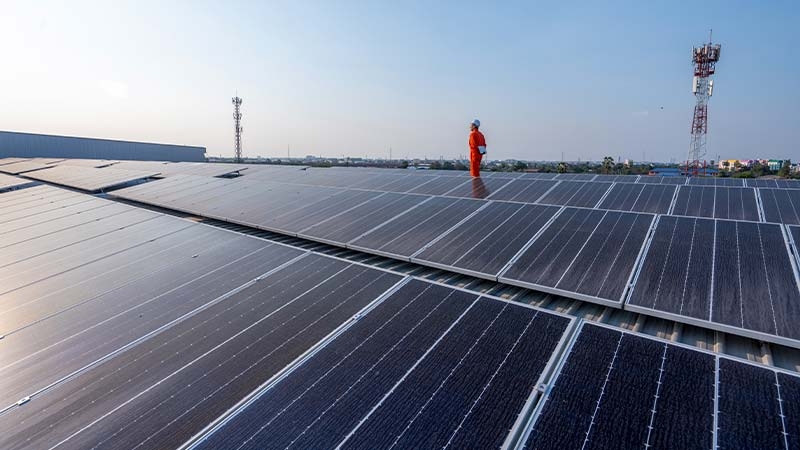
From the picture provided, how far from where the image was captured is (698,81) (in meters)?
52.0

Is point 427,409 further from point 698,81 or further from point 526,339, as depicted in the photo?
point 698,81

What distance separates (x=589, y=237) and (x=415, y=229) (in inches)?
156

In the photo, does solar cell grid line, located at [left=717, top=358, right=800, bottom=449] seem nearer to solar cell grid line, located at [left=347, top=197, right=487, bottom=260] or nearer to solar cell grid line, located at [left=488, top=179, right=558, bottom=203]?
solar cell grid line, located at [left=347, top=197, right=487, bottom=260]

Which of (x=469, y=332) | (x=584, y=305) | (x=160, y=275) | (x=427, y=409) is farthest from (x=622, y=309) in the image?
(x=160, y=275)

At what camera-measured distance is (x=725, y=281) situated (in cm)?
539

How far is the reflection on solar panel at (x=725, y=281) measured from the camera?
4574 millimetres

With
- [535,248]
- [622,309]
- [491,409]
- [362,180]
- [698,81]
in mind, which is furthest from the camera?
[698,81]

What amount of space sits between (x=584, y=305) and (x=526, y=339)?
208cm

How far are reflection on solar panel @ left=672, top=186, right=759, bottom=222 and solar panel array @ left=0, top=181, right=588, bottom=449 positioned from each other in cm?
765

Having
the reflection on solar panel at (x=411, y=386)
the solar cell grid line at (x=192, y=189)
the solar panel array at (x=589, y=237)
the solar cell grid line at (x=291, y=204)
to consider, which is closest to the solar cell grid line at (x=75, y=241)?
the solar panel array at (x=589, y=237)

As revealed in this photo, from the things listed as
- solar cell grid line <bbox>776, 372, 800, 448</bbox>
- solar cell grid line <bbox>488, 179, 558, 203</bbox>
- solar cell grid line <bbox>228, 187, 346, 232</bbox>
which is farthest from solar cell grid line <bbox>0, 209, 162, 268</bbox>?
solar cell grid line <bbox>776, 372, 800, 448</bbox>

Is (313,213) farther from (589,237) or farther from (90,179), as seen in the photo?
(90,179)

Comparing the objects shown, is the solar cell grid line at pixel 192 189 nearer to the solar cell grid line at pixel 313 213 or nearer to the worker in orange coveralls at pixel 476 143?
the solar cell grid line at pixel 313 213

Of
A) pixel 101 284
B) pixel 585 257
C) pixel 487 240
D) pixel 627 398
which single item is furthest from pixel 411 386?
pixel 101 284
